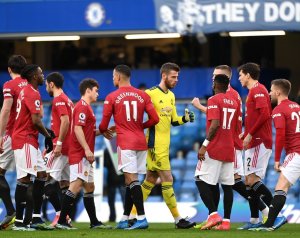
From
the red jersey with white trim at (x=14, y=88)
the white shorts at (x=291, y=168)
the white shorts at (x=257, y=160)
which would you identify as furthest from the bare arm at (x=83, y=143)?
the white shorts at (x=291, y=168)

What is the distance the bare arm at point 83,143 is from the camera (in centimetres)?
1628

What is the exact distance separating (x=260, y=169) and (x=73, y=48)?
11781 mm

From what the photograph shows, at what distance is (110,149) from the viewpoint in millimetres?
23078

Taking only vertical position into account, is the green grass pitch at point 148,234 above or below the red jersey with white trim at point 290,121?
below

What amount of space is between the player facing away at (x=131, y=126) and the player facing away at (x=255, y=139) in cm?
146

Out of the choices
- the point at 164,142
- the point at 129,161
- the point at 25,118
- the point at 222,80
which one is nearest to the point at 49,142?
the point at 25,118

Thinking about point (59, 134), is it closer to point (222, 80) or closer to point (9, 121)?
point (9, 121)

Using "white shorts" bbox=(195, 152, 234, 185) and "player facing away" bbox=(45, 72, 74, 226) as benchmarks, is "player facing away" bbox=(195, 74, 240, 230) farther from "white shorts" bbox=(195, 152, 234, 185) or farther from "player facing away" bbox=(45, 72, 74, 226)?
"player facing away" bbox=(45, 72, 74, 226)

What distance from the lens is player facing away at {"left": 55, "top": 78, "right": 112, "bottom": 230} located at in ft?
53.7

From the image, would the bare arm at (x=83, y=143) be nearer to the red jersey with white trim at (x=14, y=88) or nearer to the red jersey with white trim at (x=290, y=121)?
the red jersey with white trim at (x=14, y=88)

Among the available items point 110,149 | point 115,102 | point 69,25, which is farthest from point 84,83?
point 69,25

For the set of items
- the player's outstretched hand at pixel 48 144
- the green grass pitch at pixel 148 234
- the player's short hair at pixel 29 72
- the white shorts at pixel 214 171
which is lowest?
the green grass pitch at pixel 148 234

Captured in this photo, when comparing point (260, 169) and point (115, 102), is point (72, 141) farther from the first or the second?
point (260, 169)

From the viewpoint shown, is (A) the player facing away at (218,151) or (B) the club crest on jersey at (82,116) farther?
(B) the club crest on jersey at (82,116)
